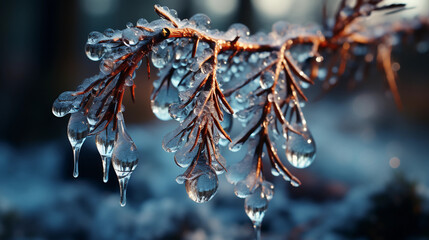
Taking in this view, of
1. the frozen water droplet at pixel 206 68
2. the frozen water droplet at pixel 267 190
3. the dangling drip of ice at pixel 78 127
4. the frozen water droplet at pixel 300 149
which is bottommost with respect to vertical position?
the frozen water droplet at pixel 267 190

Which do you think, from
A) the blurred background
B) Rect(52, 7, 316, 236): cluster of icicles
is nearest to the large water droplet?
Rect(52, 7, 316, 236): cluster of icicles

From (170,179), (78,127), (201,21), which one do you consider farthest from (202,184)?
(170,179)

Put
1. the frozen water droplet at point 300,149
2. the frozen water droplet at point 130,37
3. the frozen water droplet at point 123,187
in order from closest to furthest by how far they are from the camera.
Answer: the frozen water droplet at point 130,37 < the frozen water droplet at point 123,187 < the frozen water droplet at point 300,149

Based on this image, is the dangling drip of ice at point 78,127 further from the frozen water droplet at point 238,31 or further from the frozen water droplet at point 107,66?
the frozen water droplet at point 238,31

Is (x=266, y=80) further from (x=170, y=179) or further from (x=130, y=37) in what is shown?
(x=170, y=179)

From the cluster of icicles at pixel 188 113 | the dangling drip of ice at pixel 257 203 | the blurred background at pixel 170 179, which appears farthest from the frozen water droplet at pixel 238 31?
the blurred background at pixel 170 179

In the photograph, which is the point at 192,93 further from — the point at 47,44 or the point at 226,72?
the point at 47,44

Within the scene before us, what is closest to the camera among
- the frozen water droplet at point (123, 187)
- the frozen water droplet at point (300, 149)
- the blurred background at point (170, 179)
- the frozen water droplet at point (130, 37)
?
the frozen water droplet at point (130, 37)

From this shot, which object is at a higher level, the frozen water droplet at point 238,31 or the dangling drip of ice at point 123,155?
the frozen water droplet at point 238,31

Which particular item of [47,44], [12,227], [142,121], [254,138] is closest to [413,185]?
[254,138]
